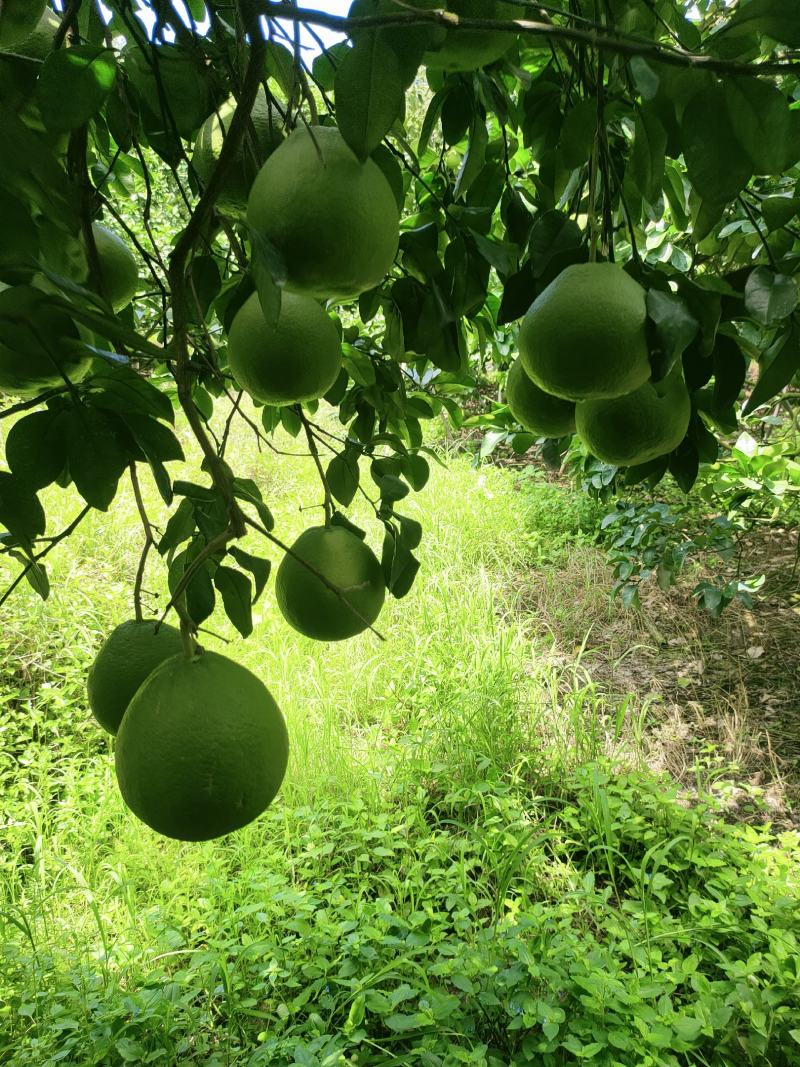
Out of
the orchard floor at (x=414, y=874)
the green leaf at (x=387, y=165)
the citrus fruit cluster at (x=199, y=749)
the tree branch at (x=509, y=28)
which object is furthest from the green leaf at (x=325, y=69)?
the orchard floor at (x=414, y=874)

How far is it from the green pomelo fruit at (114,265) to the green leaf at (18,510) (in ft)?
0.85

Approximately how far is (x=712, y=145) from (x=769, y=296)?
0.15 metres

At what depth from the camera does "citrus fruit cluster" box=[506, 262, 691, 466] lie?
1.93ft

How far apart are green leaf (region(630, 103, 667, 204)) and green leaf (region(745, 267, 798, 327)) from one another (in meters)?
0.12

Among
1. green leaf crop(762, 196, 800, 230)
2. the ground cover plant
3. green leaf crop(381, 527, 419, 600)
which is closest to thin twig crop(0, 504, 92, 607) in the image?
the ground cover plant

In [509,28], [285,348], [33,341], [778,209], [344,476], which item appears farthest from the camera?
[344,476]

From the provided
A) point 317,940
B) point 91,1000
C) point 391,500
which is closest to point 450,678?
point 317,940

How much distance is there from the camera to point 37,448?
2.19ft

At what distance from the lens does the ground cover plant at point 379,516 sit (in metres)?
0.56

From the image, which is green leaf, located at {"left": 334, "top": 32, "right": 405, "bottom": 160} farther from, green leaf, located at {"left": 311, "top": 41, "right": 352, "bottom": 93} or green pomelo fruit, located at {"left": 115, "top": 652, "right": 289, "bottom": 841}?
green leaf, located at {"left": 311, "top": 41, "right": 352, "bottom": 93}

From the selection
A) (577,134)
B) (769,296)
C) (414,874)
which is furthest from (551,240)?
(414,874)

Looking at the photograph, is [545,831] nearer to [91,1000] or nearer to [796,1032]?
[796,1032]

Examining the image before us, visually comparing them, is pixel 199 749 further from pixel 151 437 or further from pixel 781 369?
pixel 781 369

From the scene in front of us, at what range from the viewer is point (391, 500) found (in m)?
0.94
